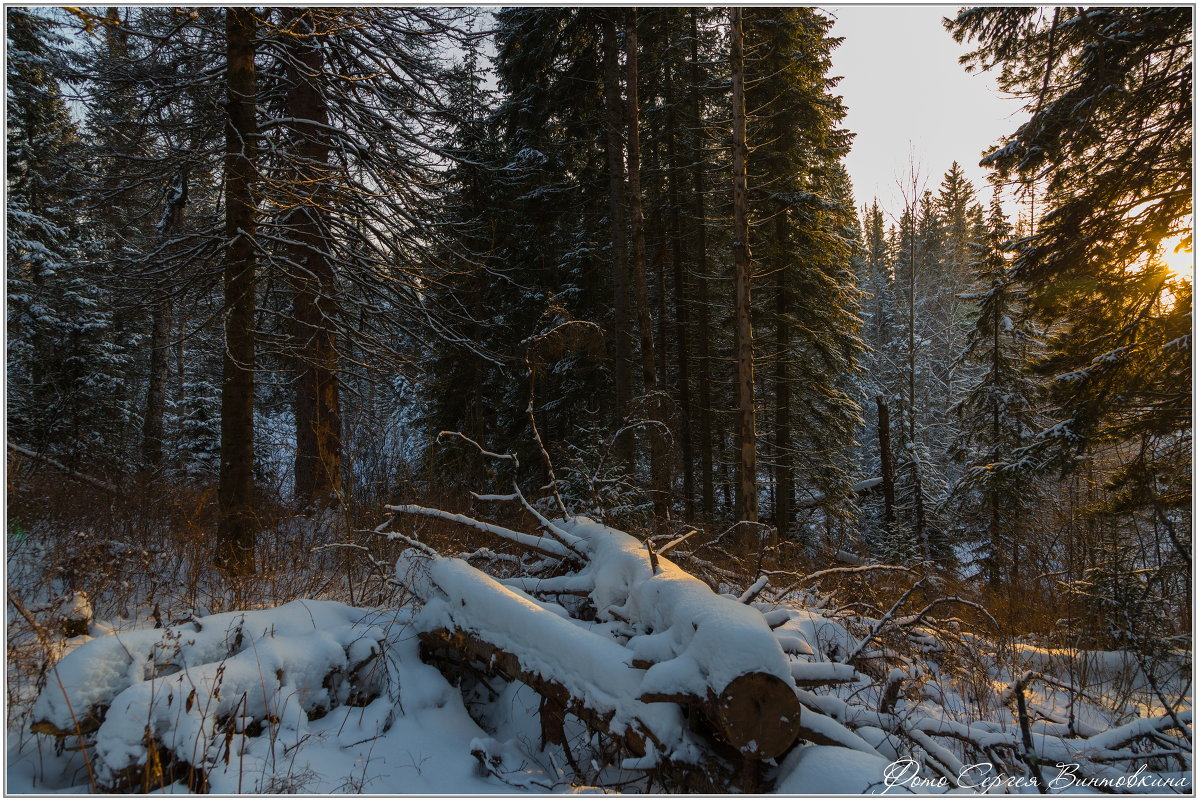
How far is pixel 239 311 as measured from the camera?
4.90 meters

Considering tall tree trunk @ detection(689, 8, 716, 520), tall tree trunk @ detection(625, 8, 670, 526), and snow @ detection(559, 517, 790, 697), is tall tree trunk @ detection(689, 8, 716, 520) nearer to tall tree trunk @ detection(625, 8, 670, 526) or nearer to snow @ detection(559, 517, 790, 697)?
tall tree trunk @ detection(625, 8, 670, 526)

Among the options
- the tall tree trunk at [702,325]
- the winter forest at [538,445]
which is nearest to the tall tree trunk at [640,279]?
the winter forest at [538,445]

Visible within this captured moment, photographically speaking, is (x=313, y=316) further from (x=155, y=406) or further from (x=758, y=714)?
(x=155, y=406)

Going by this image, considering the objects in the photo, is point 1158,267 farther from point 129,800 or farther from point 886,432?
point 886,432

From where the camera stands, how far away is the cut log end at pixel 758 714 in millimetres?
2098

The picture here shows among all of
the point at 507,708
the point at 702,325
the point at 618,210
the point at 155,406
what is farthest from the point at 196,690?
the point at 702,325

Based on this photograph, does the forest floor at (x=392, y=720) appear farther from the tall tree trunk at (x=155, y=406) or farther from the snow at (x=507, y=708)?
the tall tree trunk at (x=155, y=406)

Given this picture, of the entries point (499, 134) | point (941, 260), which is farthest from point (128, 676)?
point (941, 260)

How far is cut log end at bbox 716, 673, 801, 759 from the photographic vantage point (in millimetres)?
2098

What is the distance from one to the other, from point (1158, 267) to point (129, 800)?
918 centimetres

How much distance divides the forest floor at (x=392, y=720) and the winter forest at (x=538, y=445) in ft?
0.07

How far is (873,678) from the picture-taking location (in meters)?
3.33

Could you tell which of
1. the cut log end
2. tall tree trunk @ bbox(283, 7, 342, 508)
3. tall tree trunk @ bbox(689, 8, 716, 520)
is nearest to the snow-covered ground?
the cut log end

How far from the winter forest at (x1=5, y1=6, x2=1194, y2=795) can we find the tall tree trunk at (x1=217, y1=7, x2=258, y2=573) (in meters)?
0.04
